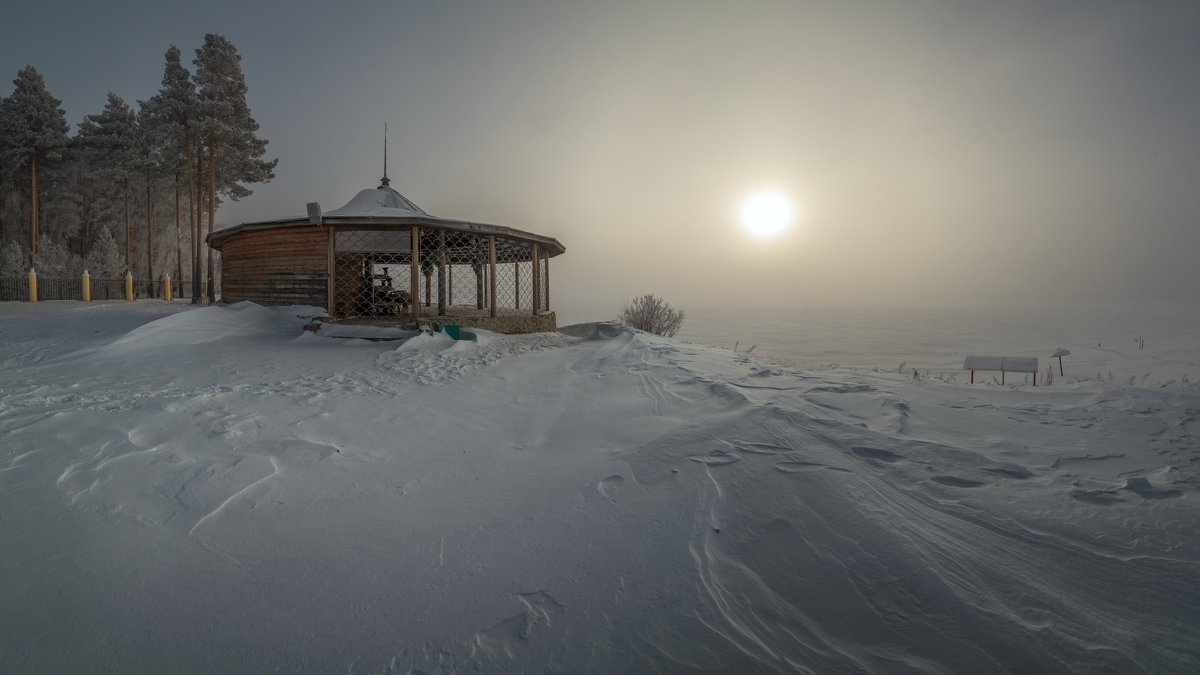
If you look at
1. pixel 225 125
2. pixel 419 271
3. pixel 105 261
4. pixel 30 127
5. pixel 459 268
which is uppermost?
pixel 30 127

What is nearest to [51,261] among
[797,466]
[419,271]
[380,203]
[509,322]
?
[380,203]

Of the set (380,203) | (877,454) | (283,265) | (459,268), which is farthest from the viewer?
(459,268)

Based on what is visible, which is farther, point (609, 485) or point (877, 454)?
point (877, 454)

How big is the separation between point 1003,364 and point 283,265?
57.8 ft

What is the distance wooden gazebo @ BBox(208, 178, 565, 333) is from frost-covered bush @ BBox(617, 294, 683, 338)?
6571 mm

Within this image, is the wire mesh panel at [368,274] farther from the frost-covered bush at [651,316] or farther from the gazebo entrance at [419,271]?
the frost-covered bush at [651,316]

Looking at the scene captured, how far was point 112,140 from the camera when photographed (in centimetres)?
2731

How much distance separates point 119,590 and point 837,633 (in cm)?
334

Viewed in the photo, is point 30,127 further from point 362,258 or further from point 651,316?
point 651,316

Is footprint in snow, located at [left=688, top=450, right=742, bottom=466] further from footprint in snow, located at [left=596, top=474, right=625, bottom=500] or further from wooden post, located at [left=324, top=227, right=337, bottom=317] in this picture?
wooden post, located at [left=324, top=227, right=337, bottom=317]

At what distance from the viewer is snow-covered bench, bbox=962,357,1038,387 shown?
35.5 feet

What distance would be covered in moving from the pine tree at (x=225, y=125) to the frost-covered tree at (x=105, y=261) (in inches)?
400

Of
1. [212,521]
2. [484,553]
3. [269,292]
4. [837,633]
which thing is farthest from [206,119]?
[837,633]

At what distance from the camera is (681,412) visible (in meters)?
5.32
